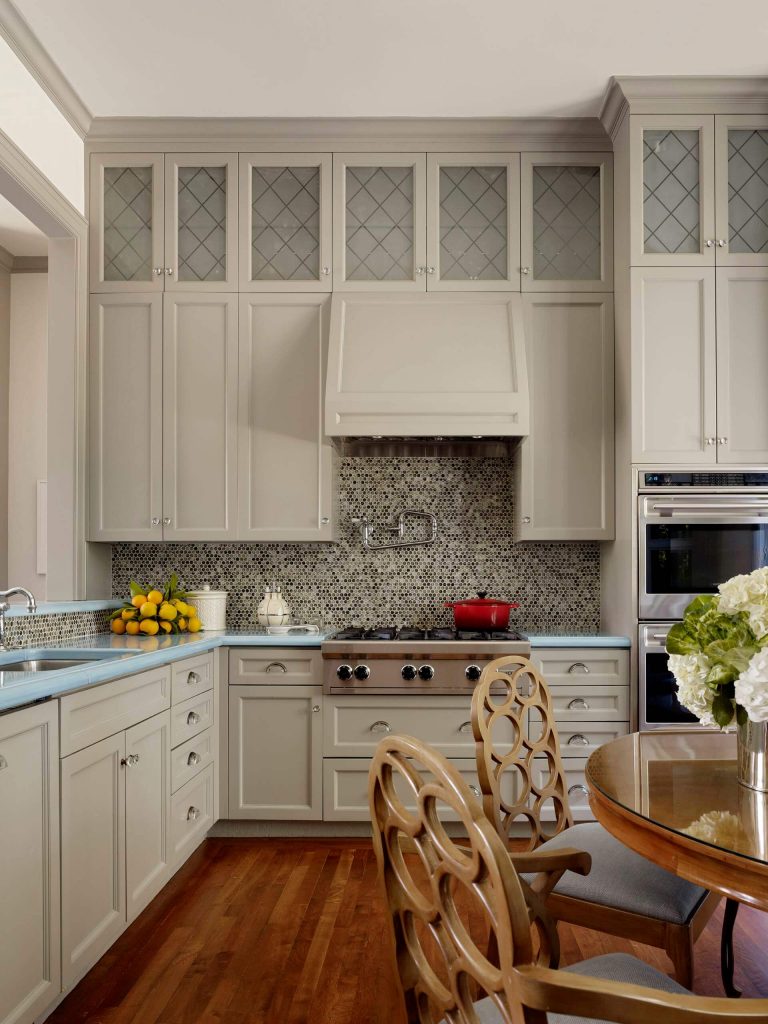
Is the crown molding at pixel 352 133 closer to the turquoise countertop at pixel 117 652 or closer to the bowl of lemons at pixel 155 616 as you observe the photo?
the bowl of lemons at pixel 155 616

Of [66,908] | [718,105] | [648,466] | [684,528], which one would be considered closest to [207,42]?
[718,105]

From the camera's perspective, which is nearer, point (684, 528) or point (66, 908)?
point (66, 908)

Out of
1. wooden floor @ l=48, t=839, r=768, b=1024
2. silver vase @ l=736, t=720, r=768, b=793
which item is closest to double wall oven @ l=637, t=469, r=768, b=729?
wooden floor @ l=48, t=839, r=768, b=1024

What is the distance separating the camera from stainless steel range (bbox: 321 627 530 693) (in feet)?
11.4

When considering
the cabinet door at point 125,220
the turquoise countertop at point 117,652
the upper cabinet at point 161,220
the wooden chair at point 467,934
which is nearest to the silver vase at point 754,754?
the wooden chair at point 467,934

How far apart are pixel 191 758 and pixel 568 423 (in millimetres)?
2172

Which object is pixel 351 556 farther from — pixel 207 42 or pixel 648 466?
pixel 207 42

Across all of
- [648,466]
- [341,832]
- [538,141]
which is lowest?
[341,832]

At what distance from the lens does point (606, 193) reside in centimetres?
387

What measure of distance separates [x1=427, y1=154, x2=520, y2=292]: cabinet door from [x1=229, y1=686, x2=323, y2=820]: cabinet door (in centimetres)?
199

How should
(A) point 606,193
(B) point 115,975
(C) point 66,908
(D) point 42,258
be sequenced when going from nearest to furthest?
(C) point 66,908
(B) point 115,975
(A) point 606,193
(D) point 42,258

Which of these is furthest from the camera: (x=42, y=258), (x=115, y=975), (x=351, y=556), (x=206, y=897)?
(x=42, y=258)

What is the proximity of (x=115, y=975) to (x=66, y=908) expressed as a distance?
1.36 feet

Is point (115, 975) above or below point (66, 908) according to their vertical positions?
below
